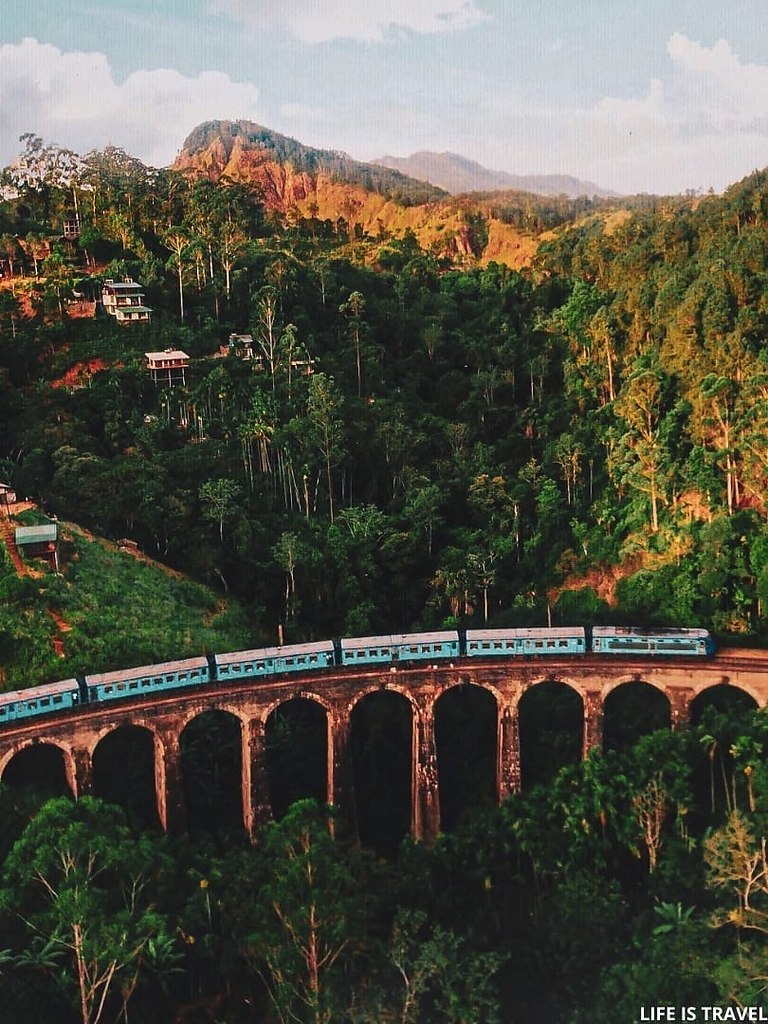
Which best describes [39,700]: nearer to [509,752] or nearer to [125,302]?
[509,752]

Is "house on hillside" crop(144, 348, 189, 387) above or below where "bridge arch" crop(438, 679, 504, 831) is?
above

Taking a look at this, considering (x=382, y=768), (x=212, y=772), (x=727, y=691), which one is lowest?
(x=382, y=768)

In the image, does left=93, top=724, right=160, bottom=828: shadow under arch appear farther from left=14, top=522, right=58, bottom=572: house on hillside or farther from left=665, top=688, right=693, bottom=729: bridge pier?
left=665, top=688, right=693, bottom=729: bridge pier

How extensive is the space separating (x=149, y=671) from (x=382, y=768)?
11260 millimetres

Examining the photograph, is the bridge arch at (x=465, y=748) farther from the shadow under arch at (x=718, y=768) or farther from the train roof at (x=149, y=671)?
the train roof at (x=149, y=671)

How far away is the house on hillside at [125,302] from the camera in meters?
70.1

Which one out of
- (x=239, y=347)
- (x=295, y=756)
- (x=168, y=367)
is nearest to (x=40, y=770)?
(x=295, y=756)

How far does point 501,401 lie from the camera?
71500mm

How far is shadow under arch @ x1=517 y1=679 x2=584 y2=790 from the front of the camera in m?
39.8

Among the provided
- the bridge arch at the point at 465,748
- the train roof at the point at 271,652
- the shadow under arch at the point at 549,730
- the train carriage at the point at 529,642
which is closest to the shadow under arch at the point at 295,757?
the train roof at the point at 271,652

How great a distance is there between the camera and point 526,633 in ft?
130

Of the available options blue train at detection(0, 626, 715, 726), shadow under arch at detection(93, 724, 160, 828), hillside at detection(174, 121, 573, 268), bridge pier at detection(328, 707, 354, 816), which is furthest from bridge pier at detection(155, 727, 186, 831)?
hillside at detection(174, 121, 573, 268)

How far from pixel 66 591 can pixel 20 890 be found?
61.5ft

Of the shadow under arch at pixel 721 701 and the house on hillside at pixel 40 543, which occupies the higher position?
the house on hillside at pixel 40 543
